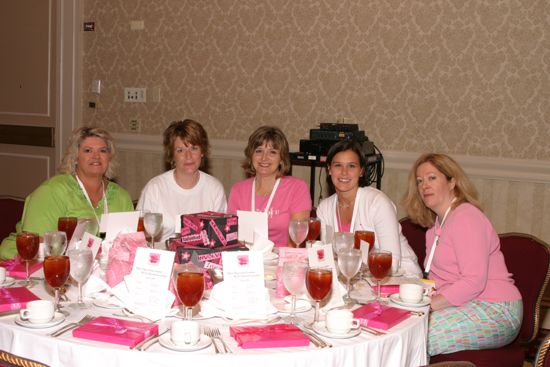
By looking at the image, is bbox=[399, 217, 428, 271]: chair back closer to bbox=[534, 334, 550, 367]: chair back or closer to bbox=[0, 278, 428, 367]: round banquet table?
bbox=[0, 278, 428, 367]: round banquet table

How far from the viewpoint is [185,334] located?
184 cm

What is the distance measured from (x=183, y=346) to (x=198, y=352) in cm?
4

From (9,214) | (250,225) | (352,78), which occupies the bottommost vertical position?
(9,214)

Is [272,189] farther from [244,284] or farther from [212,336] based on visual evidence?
[212,336]

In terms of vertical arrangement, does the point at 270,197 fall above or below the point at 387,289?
above

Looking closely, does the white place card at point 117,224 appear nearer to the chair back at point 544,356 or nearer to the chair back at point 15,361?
the chair back at point 15,361

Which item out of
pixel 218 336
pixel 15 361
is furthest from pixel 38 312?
pixel 218 336

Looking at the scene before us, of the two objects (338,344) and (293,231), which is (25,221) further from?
(338,344)

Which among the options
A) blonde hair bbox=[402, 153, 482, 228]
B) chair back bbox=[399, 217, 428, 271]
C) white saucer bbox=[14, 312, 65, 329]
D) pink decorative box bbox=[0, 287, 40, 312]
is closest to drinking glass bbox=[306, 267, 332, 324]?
white saucer bbox=[14, 312, 65, 329]

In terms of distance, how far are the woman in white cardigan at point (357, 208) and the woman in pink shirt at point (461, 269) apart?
14 cm

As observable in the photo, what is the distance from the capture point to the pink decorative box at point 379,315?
2100 millimetres

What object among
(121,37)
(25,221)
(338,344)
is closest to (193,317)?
(338,344)

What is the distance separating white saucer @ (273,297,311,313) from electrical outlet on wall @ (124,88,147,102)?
12.6 feet

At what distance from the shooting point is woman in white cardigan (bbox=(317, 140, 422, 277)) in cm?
331
